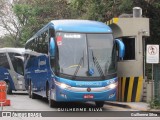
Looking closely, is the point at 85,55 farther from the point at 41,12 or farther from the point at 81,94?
the point at 41,12

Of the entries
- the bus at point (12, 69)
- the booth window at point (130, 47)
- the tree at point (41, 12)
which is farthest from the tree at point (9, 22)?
the booth window at point (130, 47)

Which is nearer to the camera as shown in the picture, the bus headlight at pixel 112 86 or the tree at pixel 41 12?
the bus headlight at pixel 112 86

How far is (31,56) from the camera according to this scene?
23.9m

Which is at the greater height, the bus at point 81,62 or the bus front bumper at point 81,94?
the bus at point 81,62

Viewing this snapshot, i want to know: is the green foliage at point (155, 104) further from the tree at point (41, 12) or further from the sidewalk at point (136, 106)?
the tree at point (41, 12)

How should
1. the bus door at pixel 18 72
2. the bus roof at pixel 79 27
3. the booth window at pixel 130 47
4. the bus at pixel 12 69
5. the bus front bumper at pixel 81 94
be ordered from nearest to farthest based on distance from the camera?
1. the bus front bumper at pixel 81 94
2. the bus roof at pixel 79 27
3. the booth window at pixel 130 47
4. the bus at pixel 12 69
5. the bus door at pixel 18 72

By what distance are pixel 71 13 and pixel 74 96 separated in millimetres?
23243

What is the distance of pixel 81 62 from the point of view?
1609 cm

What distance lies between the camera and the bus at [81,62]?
15.9m

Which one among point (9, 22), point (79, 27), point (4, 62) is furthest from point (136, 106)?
point (9, 22)

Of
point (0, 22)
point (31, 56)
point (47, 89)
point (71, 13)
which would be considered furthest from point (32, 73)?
point (0, 22)

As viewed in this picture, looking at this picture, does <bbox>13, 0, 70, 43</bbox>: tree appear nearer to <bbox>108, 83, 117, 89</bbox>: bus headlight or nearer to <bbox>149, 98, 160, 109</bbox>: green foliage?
<bbox>149, 98, 160, 109</bbox>: green foliage

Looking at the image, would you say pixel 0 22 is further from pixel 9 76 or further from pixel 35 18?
pixel 9 76

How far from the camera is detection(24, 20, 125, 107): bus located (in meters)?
15.9
